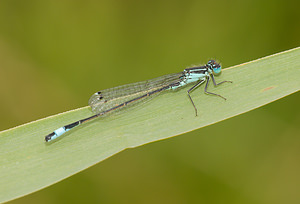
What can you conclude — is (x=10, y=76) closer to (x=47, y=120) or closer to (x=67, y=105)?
(x=67, y=105)

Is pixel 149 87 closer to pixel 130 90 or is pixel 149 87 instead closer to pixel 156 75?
pixel 130 90

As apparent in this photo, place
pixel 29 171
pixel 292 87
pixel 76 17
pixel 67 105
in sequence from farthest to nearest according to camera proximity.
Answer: pixel 76 17 → pixel 67 105 → pixel 292 87 → pixel 29 171

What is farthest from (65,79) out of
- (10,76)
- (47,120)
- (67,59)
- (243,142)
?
(243,142)

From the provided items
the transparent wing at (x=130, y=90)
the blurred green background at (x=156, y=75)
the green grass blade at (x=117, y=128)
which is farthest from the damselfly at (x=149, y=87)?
the green grass blade at (x=117, y=128)

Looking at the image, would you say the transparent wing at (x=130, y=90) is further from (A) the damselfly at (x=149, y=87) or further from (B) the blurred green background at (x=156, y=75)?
(B) the blurred green background at (x=156, y=75)

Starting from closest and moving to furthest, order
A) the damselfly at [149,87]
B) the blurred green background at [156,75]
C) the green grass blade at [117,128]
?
the green grass blade at [117,128]
the damselfly at [149,87]
the blurred green background at [156,75]
